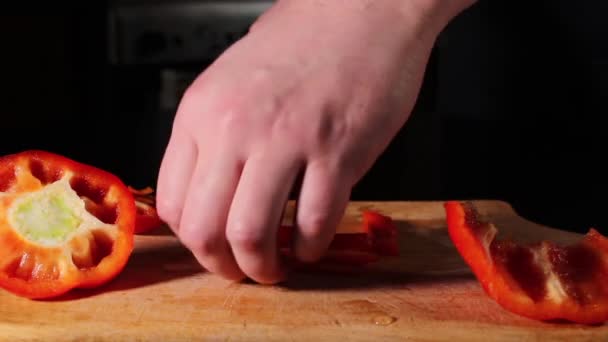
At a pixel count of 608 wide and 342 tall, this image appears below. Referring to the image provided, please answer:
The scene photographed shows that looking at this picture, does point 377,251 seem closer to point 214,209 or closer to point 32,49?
point 214,209

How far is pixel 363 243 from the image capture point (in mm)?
1305

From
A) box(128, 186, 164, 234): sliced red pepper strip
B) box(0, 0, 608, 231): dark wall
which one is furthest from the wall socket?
box(128, 186, 164, 234): sliced red pepper strip

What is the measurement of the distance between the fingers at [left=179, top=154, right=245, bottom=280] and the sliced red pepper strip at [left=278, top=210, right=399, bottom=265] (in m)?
0.19

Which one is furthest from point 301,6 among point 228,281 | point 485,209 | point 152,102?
point 152,102

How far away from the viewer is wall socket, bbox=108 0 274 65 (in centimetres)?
285

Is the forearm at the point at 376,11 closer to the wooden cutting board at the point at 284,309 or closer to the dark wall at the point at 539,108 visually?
the wooden cutting board at the point at 284,309

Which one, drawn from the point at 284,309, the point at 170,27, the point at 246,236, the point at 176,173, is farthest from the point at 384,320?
the point at 170,27

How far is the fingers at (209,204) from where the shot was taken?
3.17 ft

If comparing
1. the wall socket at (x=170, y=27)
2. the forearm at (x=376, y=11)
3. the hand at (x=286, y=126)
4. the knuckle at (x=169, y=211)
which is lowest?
the wall socket at (x=170, y=27)

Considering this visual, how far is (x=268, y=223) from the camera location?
969 millimetres

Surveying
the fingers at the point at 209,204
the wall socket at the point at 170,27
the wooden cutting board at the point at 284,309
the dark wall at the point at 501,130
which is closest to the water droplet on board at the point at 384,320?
the wooden cutting board at the point at 284,309

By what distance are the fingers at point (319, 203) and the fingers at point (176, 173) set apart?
0.16m

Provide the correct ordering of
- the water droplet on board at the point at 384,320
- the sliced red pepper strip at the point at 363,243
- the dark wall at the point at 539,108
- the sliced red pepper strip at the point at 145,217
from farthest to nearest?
the dark wall at the point at 539,108 < the sliced red pepper strip at the point at 145,217 < the sliced red pepper strip at the point at 363,243 < the water droplet on board at the point at 384,320

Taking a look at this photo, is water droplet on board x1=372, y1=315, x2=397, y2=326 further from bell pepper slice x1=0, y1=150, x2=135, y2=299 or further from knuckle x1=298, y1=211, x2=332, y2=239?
bell pepper slice x1=0, y1=150, x2=135, y2=299
